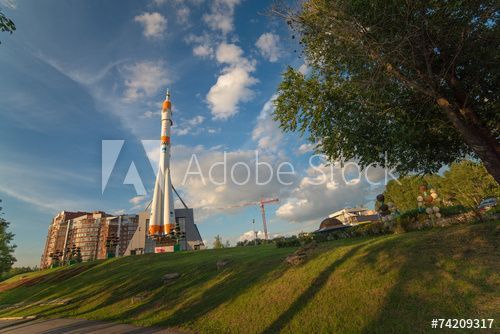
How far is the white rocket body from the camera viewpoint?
46719 mm

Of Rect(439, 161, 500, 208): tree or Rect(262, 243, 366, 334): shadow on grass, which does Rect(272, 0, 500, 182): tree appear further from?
Rect(439, 161, 500, 208): tree

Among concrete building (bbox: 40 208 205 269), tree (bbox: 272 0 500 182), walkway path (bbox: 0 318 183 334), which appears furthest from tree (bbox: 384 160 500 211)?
concrete building (bbox: 40 208 205 269)

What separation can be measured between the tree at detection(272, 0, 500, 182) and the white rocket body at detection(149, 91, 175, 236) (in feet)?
120

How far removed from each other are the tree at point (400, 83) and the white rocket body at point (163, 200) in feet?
120

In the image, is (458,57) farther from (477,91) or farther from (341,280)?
(341,280)

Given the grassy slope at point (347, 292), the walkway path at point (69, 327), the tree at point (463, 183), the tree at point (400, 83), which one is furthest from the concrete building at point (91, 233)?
the tree at point (400, 83)

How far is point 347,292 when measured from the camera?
9.48 metres

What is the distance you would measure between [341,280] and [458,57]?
404 inches

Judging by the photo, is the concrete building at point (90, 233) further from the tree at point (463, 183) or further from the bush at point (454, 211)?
the bush at point (454, 211)

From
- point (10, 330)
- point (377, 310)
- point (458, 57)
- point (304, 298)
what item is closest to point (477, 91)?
point (458, 57)

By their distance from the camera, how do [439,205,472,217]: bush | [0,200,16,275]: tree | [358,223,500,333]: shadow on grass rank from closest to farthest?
[358,223,500,333]: shadow on grass < [439,205,472,217]: bush < [0,200,16,275]: tree

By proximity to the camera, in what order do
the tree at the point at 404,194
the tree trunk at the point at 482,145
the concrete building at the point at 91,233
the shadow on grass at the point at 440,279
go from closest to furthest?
the shadow on grass at the point at 440,279
the tree trunk at the point at 482,145
the tree at the point at 404,194
the concrete building at the point at 91,233

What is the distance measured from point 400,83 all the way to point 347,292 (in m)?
9.12

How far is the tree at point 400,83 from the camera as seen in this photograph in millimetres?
10609
